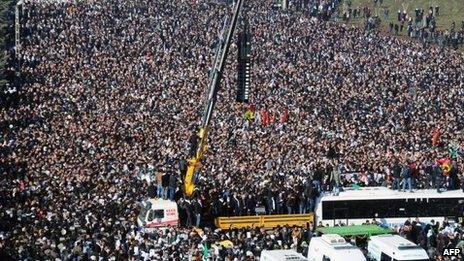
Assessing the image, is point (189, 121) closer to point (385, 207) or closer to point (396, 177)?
point (396, 177)

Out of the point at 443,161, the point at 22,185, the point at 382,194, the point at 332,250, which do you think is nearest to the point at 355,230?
the point at 382,194

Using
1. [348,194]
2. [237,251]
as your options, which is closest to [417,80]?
[348,194]

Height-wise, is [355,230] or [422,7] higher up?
[422,7]

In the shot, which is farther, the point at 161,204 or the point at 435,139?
the point at 435,139

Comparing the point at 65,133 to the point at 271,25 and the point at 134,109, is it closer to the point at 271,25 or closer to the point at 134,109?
the point at 134,109

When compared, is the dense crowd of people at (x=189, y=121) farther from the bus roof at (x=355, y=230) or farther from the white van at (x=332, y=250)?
the white van at (x=332, y=250)

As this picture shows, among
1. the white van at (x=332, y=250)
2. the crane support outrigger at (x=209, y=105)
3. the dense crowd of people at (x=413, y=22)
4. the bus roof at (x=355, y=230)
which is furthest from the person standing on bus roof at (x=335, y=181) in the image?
the dense crowd of people at (x=413, y=22)
